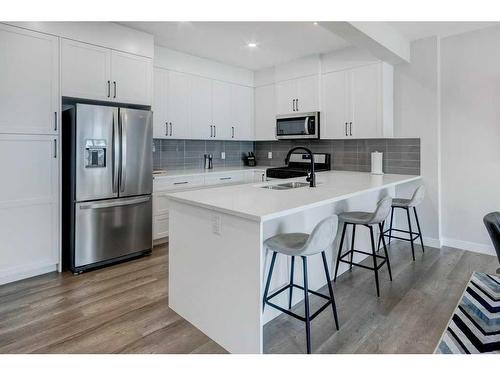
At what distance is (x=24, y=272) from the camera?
2.96 m

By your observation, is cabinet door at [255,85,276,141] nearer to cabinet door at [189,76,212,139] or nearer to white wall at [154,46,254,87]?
white wall at [154,46,254,87]

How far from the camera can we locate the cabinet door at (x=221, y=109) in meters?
4.89

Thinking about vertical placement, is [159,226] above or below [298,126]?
below

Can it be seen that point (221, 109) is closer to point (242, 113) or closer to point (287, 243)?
point (242, 113)

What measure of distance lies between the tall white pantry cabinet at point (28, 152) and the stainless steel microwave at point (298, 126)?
9.80ft

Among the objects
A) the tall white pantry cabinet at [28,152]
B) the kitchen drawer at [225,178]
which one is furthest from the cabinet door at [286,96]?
the tall white pantry cabinet at [28,152]

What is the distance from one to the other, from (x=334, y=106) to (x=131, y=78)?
102 inches

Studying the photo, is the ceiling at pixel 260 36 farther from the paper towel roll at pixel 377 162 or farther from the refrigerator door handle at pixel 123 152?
the paper towel roll at pixel 377 162

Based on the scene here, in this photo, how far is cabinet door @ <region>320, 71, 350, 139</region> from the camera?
4.29 m

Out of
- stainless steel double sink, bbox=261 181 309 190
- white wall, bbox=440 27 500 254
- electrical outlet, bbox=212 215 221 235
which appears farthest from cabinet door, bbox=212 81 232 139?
electrical outlet, bbox=212 215 221 235

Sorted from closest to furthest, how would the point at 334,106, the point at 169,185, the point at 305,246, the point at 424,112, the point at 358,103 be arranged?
the point at 305,246, the point at 424,112, the point at 169,185, the point at 358,103, the point at 334,106

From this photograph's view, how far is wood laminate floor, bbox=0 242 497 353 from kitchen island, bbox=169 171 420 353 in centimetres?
15

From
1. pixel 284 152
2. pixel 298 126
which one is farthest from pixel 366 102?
pixel 284 152

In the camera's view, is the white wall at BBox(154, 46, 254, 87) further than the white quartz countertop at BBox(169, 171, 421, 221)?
Yes
